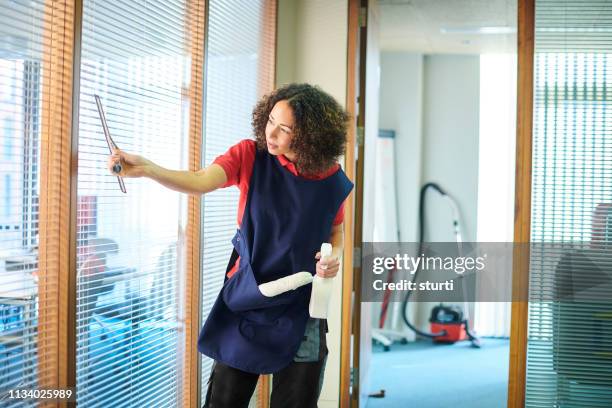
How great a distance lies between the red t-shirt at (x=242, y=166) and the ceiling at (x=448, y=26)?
9.20 feet

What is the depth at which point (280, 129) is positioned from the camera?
183 centimetres

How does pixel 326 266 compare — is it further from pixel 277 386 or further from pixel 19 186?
pixel 19 186

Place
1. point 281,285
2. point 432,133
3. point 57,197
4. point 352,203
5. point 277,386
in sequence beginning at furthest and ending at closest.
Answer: point 432,133 → point 352,203 → point 277,386 → point 281,285 → point 57,197

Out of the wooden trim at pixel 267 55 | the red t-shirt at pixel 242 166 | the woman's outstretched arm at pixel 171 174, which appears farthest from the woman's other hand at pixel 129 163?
the wooden trim at pixel 267 55

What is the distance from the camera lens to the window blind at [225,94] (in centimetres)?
264

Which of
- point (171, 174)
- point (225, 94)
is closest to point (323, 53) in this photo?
point (225, 94)

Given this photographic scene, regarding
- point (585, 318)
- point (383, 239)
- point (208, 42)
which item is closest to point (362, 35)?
point (208, 42)

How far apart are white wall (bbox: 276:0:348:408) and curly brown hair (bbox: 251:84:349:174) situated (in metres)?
1.60

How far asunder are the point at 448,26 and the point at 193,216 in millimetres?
3281

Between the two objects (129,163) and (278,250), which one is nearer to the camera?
(129,163)

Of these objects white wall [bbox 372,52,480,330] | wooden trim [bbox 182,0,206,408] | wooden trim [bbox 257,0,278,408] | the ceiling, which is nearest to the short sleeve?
wooden trim [bbox 182,0,206,408]

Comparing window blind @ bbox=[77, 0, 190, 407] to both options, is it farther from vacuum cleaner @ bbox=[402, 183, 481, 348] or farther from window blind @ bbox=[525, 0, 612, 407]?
vacuum cleaner @ bbox=[402, 183, 481, 348]

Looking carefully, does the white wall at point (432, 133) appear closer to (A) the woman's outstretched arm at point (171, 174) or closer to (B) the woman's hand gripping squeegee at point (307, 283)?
(B) the woman's hand gripping squeegee at point (307, 283)

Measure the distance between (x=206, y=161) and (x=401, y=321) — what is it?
12.7 feet
